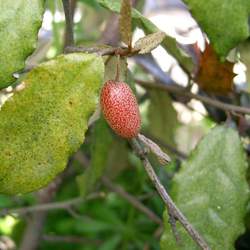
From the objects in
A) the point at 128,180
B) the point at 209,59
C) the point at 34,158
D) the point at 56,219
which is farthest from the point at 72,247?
the point at 34,158

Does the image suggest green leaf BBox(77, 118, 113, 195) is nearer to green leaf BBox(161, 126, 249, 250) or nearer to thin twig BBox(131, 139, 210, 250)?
A: green leaf BBox(161, 126, 249, 250)

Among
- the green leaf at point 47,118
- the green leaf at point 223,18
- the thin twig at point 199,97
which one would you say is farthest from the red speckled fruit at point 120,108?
the thin twig at point 199,97

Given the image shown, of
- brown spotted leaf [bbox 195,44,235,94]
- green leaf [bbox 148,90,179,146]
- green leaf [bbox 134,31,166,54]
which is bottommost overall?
green leaf [bbox 148,90,179,146]

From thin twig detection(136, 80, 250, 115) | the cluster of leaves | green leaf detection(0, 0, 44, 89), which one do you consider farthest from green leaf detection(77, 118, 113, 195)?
green leaf detection(0, 0, 44, 89)

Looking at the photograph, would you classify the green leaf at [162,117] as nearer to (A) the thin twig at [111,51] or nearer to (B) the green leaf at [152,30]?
(B) the green leaf at [152,30]

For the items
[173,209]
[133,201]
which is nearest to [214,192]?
[173,209]

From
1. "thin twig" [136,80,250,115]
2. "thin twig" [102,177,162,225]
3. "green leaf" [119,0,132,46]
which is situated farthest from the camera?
"thin twig" [102,177,162,225]
